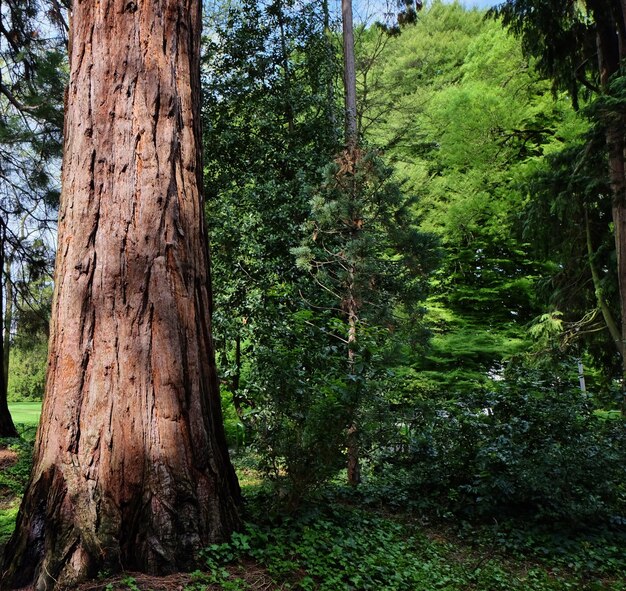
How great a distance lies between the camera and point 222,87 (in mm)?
8883

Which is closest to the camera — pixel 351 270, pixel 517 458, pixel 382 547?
pixel 382 547

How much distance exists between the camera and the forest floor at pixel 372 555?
2.30 m

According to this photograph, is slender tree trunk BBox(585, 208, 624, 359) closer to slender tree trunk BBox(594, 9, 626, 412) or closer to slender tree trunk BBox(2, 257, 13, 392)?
slender tree trunk BBox(594, 9, 626, 412)

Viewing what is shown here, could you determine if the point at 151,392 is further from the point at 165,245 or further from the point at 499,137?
the point at 499,137

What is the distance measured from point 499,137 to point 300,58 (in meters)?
6.70

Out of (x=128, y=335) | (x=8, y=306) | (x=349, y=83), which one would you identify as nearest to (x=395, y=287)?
(x=349, y=83)

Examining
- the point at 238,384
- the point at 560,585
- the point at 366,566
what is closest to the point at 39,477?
the point at 366,566

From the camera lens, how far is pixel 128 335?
92.5 inches

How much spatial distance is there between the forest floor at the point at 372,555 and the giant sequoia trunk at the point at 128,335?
16 cm

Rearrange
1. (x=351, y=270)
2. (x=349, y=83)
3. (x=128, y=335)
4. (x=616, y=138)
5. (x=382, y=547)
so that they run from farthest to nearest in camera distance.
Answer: (x=349, y=83), (x=616, y=138), (x=351, y=270), (x=382, y=547), (x=128, y=335)

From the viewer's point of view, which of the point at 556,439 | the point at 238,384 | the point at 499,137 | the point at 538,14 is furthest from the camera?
the point at 499,137

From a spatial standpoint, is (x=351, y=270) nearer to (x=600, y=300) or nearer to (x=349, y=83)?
(x=349, y=83)

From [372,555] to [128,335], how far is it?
6.47 feet

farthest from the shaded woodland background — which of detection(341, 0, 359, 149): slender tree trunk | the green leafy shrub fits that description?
detection(341, 0, 359, 149): slender tree trunk
